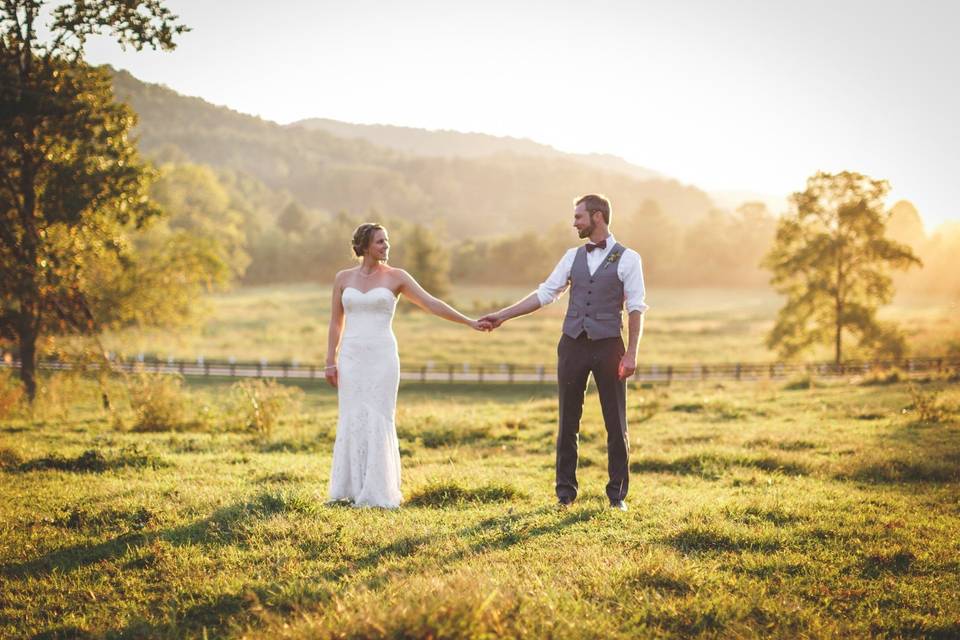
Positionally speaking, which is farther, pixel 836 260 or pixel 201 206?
pixel 201 206

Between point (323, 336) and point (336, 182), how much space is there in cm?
14174

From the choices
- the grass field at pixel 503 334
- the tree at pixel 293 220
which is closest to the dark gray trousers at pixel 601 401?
the grass field at pixel 503 334

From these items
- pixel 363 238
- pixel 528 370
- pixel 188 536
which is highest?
pixel 363 238

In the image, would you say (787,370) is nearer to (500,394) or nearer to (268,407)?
(500,394)

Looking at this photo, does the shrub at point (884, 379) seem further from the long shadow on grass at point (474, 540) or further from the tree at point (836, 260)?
the long shadow on grass at point (474, 540)

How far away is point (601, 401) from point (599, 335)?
27.7 inches

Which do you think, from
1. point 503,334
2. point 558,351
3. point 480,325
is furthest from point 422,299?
point 503,334

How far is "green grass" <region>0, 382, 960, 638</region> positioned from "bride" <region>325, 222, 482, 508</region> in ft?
1.23

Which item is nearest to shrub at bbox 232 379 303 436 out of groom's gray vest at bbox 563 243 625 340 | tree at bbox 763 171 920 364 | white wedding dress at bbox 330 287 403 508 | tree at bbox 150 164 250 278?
white wedding dress at bbox 330 287 403 508

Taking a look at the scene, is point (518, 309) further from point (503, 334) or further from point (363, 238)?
point (503, 334)

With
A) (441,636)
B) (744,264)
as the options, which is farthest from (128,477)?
(744,264)

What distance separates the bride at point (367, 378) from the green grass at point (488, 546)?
375mm

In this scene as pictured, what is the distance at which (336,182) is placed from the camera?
181500mm

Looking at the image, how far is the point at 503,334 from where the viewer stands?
5081 centimetres
